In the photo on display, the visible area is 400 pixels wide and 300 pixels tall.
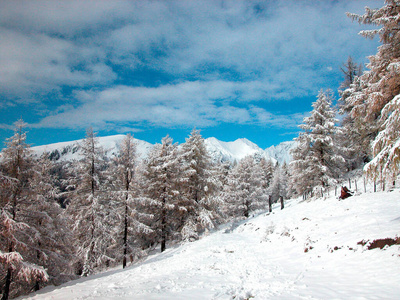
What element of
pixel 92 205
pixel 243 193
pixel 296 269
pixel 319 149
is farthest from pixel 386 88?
pixel 243 193

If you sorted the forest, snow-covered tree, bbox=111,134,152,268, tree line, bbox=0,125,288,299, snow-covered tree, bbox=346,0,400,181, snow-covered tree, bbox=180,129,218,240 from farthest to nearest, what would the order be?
snow-covered tree, bbox=180,129,218,240
snow-covered tree, bbox=111,134,152,268
tree line, bbox=0,125,288,299
the forest
snow-covered tree, bbox=346,0,400,181

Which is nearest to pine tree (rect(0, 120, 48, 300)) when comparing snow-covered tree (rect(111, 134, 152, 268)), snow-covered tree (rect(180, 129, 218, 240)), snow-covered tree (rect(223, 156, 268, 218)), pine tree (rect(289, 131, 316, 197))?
snow-covered tree (rect(111, 134, 152, 268))

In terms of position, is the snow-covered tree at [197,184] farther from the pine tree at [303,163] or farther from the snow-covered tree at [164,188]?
the pine tree at [303,163]

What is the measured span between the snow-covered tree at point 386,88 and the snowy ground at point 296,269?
3.63 m

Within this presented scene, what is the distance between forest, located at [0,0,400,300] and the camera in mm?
9992

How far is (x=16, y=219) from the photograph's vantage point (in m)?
12.0

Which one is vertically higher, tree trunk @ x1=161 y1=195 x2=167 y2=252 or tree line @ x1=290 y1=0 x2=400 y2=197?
tree line @ x1=290 y1=0 x2=400 y2=197

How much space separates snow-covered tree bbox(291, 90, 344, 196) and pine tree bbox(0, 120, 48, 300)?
24.5 meters

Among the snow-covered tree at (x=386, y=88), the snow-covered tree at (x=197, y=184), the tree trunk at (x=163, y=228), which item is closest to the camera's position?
the snow-covered tree at (x=386, y=88)

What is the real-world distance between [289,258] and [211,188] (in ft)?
38.9

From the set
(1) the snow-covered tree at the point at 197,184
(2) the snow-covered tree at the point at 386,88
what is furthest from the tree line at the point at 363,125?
(1) the snow-covered tree at the point at 197,184

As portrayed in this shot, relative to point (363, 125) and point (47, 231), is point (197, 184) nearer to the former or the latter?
point (47, 231)

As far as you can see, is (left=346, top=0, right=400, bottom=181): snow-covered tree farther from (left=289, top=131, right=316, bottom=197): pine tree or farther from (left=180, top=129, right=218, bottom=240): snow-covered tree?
(left=180, top=129, right=218, bottom=240): snow-covered tree

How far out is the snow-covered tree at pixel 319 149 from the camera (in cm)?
2311
